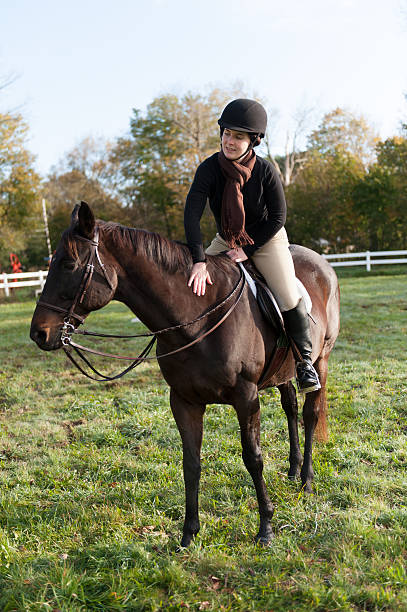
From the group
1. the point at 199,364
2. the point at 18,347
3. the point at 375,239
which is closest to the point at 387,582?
the point at 199,364

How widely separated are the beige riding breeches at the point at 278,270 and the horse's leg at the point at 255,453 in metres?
0.78

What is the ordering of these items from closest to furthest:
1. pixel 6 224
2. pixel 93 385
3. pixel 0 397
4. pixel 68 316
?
pixel 68 316 → pixel 0 397 → pixel 93 385 → pixel 6 224

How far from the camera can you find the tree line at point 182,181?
26.4 metres

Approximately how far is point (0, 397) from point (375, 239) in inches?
972

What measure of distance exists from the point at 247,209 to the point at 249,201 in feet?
0.24

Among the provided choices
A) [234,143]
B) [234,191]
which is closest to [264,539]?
[234,191]

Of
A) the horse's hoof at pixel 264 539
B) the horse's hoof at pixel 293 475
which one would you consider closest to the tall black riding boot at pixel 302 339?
the horse's hoof at pixel 293 475

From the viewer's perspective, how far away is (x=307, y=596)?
107 inches

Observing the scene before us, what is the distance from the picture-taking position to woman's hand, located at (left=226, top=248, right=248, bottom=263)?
140 inches

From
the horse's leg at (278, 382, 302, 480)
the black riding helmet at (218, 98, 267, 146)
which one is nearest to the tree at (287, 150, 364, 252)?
the horse's leg at (278, 382, 302, 480)

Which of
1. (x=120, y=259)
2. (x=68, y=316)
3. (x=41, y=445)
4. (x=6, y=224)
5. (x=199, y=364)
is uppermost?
(x=6, y=224)

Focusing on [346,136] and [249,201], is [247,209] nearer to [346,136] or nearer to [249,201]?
[249,201]

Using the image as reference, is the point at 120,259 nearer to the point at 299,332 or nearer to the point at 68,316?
the point at 68,316

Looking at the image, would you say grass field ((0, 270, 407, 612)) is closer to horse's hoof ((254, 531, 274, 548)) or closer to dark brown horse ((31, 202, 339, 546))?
horse's hoof ((254, 531, 274, 548))
